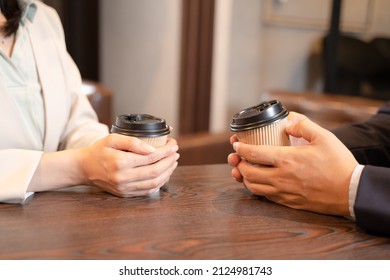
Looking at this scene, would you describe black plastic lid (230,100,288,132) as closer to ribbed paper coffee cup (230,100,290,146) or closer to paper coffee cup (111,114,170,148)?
ribbed paper coffee cup (230,100,290,146)

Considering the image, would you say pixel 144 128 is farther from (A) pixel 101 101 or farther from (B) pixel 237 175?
(A) pixel 101 101

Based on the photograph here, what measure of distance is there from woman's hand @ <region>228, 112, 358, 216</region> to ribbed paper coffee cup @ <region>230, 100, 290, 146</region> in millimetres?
12

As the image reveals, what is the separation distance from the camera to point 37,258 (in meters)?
0.58

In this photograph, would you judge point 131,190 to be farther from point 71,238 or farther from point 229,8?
point 229,8

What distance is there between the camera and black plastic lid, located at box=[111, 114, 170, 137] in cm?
79

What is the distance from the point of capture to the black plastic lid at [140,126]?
793 millimetres

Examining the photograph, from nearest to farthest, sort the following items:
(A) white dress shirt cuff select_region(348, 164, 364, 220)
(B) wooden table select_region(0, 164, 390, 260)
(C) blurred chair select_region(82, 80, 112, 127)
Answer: (B) wooden table select_region(0, 164, 390, 260)
(A) white dress shirt cuff select_region(348, 164, 364, 220)
(C) blurred chair select_region(82, 80, 112, 127)

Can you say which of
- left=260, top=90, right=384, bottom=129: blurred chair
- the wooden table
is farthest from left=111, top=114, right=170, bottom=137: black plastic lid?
left=260, top=90, right=384, bottom=129: blurred chair

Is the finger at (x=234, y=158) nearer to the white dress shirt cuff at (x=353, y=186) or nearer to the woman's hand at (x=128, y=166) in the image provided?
the woman's hand at (x=128, y=166)

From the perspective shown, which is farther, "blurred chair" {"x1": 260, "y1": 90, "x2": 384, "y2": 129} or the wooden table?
"blurred chair" {"x1": 260, "y1": 90, "x2": 384, "y2": 129}

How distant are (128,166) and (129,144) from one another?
0.13 feet

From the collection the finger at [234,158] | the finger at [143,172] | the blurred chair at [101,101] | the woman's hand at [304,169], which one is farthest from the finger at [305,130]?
the blurred chair at [101,101]

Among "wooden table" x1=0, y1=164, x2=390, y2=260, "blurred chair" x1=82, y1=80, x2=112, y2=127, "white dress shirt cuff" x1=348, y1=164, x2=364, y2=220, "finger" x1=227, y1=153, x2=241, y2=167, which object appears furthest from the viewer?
"blurred chair" x1=82, y1=80, x2=112, y2=127
